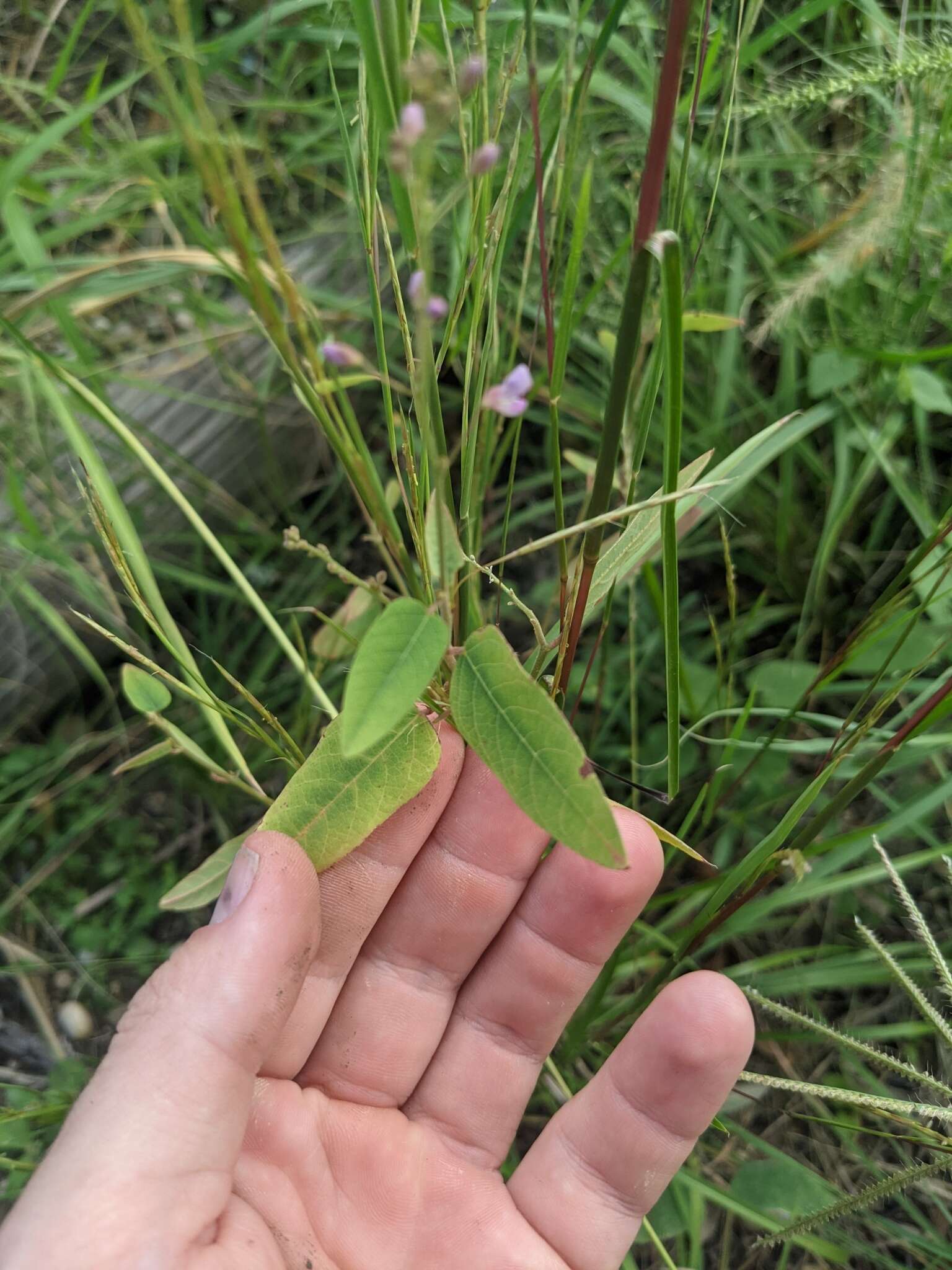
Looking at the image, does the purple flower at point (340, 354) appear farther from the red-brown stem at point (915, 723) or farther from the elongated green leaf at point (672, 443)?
the red-brown stem at point (915, 723)

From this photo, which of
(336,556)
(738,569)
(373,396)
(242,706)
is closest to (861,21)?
(738,569)

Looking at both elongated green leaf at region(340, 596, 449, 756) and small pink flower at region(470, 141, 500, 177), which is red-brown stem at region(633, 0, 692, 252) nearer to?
small pink flower at region(470, 141, 500, 177)

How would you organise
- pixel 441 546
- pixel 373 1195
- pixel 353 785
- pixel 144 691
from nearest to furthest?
1. pixel 441 546
2. pixel 353 785
3. pixel 144 691
4. pixel 373 1195

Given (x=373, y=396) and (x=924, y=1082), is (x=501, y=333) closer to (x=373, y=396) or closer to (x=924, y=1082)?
(x=373, y=396)

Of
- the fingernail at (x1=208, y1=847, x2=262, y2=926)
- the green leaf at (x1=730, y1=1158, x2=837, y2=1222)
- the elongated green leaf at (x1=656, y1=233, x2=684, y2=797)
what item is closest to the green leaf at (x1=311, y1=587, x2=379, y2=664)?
the fingernail at (x1=208, y1=847, x2=262, y2=926)

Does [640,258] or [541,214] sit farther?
[541,214]

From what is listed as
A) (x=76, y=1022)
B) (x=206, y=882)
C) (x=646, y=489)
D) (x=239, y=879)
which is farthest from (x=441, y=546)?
(x=76, y=1022)

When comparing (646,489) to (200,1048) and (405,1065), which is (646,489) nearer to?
(405,1065)
